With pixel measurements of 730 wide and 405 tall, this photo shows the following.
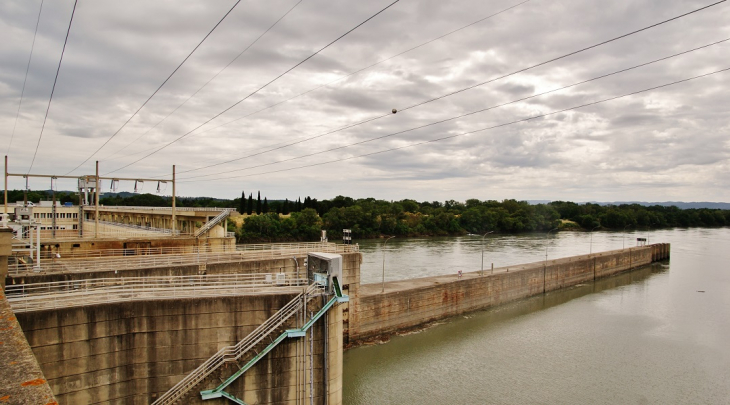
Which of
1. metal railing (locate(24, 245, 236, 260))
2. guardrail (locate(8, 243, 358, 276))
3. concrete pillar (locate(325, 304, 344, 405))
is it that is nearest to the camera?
concrete pillar (locate(325, 304, 344, 405))

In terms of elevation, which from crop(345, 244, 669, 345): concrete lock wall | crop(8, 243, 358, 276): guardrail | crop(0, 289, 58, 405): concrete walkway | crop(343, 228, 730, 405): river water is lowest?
crop(343, 228, 730, 405): river water

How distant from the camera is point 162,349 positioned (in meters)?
12.8

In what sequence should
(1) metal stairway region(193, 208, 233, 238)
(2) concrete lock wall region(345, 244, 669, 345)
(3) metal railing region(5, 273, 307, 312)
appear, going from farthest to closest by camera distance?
1. (1) metal stairway region(193, 208, 233, 238)
2. (2) concrete lock wall region(345, 244, 669, 345)
3. (3) metal railing region(5, 273, 307, 312)

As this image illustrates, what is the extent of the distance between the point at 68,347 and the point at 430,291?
24.5 meters

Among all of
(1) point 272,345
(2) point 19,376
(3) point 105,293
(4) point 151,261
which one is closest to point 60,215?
(4) point 151,261

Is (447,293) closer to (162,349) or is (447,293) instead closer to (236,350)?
(236,350)

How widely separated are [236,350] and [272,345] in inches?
43.1

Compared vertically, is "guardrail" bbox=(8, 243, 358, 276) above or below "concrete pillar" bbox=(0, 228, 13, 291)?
below

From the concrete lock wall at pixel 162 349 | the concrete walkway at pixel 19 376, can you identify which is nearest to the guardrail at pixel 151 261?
the concrete lock wall at pixel 162 349

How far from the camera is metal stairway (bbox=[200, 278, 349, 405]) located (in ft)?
42.5

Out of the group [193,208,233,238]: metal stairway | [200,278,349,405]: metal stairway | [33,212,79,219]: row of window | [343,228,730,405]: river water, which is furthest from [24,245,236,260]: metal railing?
[33,212,79,219]: row of window

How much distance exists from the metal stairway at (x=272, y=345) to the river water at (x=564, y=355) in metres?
7.66

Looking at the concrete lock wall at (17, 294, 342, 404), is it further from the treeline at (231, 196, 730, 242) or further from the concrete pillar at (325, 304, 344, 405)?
the treeline at (231, 196, 730, 242)

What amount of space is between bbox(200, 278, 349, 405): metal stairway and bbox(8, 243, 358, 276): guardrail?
8.41 m
